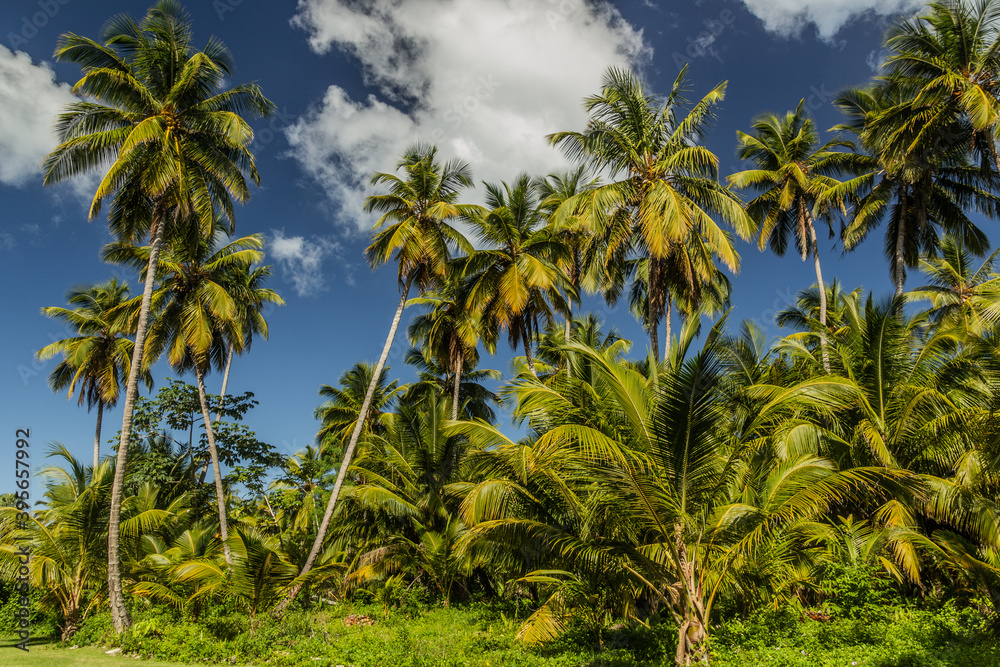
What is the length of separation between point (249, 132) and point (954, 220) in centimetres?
2265

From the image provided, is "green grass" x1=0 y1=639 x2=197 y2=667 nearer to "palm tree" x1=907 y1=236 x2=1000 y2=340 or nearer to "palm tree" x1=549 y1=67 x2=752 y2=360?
"palm tree" x1=549 y1=67 x2=752 y2=360

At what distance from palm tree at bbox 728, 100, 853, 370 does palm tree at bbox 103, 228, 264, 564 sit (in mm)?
18312

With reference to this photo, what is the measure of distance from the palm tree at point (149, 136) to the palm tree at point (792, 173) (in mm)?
17183

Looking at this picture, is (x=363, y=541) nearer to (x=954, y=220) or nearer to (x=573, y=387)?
(x=573, y=387)

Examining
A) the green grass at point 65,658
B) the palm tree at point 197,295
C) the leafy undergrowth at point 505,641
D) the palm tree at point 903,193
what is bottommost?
the green grass at point 65,658

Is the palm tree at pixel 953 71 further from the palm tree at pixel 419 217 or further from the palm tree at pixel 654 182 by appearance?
the palm tree at pixel 419 217

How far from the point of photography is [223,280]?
18672mm

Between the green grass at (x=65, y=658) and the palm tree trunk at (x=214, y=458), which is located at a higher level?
the palm tree trunk at (x=214, y=458)

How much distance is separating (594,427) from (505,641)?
5805mm

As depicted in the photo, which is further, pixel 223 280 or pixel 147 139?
pixel 223 280

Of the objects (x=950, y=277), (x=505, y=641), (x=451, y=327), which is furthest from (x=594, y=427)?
(x=950, y=277)

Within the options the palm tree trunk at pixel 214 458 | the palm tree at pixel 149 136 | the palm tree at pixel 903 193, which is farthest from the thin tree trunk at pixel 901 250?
the palm tree trunk at pixel 214 458

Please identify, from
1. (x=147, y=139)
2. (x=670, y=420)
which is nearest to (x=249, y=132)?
(x=147, y=139)

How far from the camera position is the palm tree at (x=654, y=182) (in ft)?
44.0
